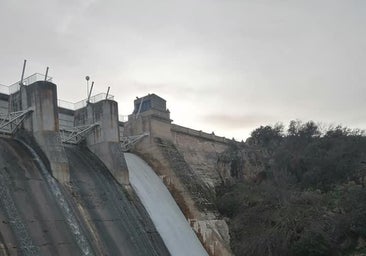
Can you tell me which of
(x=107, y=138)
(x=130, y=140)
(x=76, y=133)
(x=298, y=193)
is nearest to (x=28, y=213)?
(x=107, y=138)

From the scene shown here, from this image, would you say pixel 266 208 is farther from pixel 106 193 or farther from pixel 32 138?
pixel 32 138

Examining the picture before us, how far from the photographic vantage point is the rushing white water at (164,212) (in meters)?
19.1

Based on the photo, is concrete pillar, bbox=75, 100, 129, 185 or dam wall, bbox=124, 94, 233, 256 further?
dam wall, bbox=124, 94, 233, 256

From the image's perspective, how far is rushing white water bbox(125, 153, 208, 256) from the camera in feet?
62.8

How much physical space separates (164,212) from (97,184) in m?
3.57

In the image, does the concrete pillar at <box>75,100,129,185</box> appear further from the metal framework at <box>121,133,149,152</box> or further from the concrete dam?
the metal framework at <box>121,133,149,152</box>

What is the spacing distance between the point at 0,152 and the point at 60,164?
2242 mm

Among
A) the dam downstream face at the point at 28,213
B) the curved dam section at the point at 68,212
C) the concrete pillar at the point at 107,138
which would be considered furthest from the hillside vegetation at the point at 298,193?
the dam downstream face at the point at 28,213

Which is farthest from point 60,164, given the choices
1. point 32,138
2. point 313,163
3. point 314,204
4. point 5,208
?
point 313,163

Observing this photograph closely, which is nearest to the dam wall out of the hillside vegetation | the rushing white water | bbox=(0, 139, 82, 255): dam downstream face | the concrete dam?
the concrete dam

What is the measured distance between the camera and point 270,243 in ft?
64.9

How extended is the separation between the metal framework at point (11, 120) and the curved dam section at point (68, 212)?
34.5 inches

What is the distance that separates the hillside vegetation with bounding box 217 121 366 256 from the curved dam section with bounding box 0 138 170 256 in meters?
5.69

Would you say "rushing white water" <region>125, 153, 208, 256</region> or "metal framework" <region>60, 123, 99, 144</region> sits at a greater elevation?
"metal framework" <region>60, 123, 99, 144</region>
